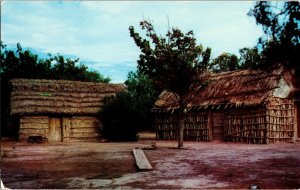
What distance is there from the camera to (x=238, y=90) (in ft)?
58.1

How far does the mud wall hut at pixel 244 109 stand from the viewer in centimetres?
1586

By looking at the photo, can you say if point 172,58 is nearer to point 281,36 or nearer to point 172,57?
point 172,57

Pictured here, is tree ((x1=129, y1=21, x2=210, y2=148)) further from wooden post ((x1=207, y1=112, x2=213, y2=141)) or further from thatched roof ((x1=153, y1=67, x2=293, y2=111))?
wooden post ((x1=207, y1=112, x2=213, y2=141))

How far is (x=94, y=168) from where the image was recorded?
8375 millimetres

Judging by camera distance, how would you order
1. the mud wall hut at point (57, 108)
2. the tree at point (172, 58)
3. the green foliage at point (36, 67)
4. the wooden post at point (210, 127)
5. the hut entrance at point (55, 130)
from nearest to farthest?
the tree at point (172, 58), the wooden post at point (210, 127), the mud wall hut at point (57, 108), the hut entrance at point (55, 130), the green foliage at point (36, 67)

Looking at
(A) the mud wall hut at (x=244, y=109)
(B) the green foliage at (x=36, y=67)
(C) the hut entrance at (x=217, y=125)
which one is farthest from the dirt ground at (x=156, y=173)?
(B) the green foliage at (x=36, y=67)

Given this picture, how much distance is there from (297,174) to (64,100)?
15.3 m

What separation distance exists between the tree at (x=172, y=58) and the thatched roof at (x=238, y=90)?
676 mm

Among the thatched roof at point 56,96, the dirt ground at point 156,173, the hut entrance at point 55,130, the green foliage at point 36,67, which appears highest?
the green foliage at point 36,67

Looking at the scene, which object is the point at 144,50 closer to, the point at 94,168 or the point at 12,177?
the point at 94,168

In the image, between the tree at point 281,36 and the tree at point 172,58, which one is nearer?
the tree at point 281,36

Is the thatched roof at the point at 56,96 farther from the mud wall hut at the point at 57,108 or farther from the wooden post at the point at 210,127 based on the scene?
the wooden post at the point at 210,127

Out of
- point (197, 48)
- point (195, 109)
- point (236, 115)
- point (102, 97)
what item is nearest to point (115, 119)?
point (102, 97)

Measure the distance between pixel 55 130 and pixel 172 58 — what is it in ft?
32.1
